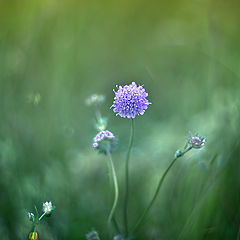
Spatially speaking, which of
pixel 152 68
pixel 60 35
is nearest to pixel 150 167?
pixel 152 68

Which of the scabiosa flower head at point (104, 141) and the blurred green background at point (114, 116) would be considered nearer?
the scabiosa flower head at point (104, 141)

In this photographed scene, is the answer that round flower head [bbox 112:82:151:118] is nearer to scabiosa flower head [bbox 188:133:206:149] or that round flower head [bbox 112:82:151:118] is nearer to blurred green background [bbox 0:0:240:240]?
scabiosa flower head [bbox 188:133:206:149]

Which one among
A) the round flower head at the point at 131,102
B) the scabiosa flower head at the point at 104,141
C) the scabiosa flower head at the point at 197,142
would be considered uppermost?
the round flower head at the point at 131,102

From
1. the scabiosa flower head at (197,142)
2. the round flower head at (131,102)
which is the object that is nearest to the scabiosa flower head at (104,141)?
the round flower head at (131,102)

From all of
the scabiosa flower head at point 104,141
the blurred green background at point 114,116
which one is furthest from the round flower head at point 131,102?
the blurred green background at point 114,116

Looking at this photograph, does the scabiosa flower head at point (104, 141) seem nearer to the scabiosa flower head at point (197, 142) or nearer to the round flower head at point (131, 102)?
the round flower head at point (131, 102)

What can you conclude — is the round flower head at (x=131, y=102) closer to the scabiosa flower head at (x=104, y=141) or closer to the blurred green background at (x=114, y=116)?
the scabiosa flower head at (x=104, y=141)

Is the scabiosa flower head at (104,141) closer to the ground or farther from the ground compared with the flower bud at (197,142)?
farther from the ground
